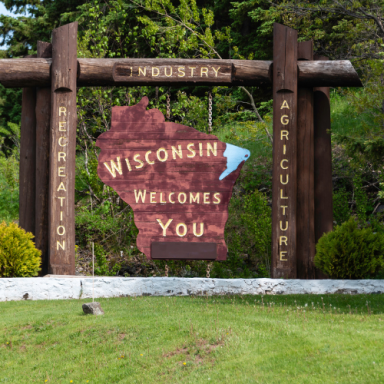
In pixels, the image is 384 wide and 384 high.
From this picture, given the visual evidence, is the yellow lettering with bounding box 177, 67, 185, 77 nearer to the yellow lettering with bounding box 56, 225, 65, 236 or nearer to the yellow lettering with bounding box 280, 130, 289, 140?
the yellow lettering with bounding box 280, 130, 289, 140

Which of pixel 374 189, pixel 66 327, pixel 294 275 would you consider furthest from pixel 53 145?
pixel 374 189

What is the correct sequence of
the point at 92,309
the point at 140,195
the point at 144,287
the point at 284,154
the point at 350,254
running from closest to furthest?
the point at 92,309, the point at 350,254, the point at 144,287, the point at 284,154, the point at 140,195

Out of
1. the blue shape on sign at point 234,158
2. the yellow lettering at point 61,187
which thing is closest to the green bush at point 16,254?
the yellow lettering at point 61,187

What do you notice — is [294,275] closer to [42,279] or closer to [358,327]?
[358,327]

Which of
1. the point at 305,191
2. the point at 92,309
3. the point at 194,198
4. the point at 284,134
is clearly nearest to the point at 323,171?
the point at 305,191

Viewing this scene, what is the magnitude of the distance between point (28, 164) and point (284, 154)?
18.0 ft

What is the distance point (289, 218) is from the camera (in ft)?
33.6

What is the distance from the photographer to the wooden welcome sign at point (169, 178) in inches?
426

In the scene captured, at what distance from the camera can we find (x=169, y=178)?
11.0 m

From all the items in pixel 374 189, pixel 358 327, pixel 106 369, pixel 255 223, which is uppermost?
pixel 374 189

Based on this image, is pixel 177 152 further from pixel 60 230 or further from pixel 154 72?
pixel 60 230

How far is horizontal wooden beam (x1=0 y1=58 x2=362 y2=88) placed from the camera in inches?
423

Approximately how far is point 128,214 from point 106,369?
8.75 meters

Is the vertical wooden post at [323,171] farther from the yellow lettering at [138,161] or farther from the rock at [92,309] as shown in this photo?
the rock at [92,309]
